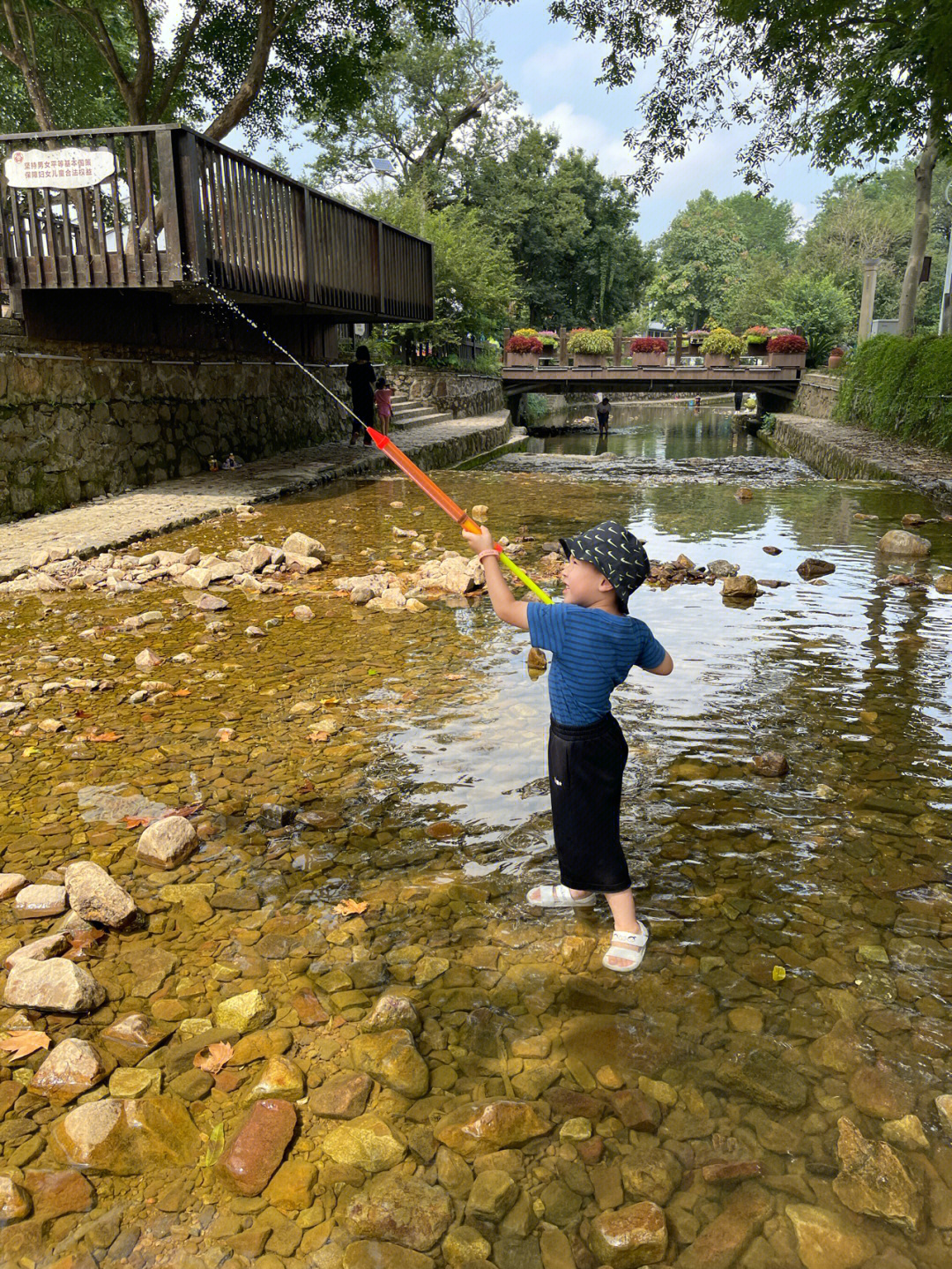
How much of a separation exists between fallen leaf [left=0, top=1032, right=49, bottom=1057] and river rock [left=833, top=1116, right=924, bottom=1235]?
1.82 m

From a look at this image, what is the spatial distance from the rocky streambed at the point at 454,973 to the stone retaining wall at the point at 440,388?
19.7 m

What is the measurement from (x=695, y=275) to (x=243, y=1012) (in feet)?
213

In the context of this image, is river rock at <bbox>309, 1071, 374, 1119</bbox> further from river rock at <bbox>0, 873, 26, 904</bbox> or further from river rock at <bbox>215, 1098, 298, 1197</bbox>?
river rock at <bbox>0, 873, 26, 904</bbox>

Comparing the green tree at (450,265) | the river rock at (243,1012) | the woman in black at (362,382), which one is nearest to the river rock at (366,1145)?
the river rock at (243,1012)

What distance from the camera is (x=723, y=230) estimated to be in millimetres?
65188

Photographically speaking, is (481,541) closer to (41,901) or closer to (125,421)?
(41,901)

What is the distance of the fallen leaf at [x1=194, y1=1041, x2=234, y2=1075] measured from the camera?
6.95ft

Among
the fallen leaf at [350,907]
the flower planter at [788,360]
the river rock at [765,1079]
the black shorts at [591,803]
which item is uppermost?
the flower planter at [788,360]

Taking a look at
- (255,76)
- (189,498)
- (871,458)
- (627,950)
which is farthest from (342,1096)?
(255,76)

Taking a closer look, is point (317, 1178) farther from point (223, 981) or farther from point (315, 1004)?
point (223, 981)

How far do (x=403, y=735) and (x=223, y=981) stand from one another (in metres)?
1.73

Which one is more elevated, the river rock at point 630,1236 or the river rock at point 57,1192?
the river rock at point 630,1236

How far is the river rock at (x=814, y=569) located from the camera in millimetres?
7051

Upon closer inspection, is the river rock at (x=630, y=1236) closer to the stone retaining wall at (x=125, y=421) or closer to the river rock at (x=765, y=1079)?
the river rock at (x=765, y=1079)
